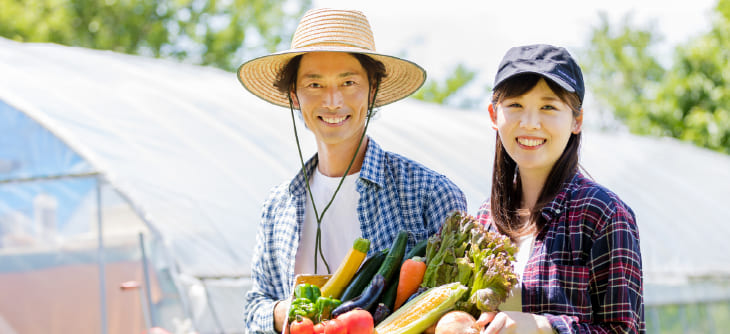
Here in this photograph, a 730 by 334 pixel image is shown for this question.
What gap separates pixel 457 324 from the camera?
203cm

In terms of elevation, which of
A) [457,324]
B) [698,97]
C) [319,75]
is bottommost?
[457,324]

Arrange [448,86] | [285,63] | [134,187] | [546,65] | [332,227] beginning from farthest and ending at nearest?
[448,86]
[134,187]
[285,63]
[332,227]
[546,65]

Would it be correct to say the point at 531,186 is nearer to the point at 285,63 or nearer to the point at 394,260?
the point at 394,260

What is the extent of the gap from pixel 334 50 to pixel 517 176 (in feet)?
2.71

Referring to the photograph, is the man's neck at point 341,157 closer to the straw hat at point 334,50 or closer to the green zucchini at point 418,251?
the straw hat at point 334,50

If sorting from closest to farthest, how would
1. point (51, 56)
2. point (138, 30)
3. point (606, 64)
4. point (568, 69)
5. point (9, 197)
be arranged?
point (568, 69) → point (9, 197) → point (51, 56) → point (138, 30) → point (606, 64)

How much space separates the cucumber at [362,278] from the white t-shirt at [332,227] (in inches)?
16.4

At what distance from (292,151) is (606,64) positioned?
29.7 meters

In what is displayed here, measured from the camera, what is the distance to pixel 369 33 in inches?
116

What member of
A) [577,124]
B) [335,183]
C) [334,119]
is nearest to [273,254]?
[335,183]

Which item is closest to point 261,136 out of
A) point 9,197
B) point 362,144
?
point 9,197

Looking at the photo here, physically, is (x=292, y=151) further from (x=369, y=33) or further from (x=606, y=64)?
(x=606, y=64)

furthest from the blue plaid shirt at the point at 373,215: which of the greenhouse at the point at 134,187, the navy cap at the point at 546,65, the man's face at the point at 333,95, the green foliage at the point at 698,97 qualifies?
the green foliage at the point at 698,97

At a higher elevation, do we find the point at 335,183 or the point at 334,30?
the point at 334,30
